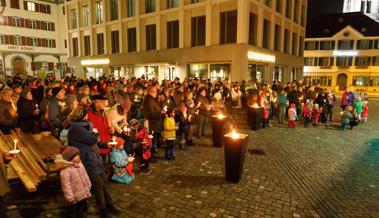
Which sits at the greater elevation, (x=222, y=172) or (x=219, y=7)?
(x=219, y=7)

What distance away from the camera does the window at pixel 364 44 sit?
42619mm

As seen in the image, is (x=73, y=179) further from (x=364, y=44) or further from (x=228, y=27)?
(x=364, y=44)

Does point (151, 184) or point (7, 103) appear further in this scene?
point (7, 103)

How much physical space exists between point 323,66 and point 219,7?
108 feet

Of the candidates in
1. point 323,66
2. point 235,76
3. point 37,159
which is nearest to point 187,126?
point 37,159

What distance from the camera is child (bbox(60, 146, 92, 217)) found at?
3.86 meters

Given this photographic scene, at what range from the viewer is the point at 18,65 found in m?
40.5

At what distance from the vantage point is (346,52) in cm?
4419

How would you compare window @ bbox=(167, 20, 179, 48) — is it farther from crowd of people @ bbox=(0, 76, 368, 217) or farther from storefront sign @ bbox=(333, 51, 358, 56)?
storefront sign @ bbox=(333, 51, 358, 56)

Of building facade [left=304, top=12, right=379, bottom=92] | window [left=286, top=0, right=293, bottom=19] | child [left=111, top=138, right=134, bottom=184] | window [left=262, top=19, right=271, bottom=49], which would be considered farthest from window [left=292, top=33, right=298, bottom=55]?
child [left=111, top=138, right=134, bottom=184]

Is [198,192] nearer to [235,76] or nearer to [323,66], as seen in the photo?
[235,76]

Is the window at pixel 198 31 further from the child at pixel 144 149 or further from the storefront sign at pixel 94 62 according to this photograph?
the child at pixel 144 149

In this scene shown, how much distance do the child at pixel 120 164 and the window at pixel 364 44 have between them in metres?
49.2

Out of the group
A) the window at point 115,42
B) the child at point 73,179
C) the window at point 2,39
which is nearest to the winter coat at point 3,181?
the child at point 73,179
